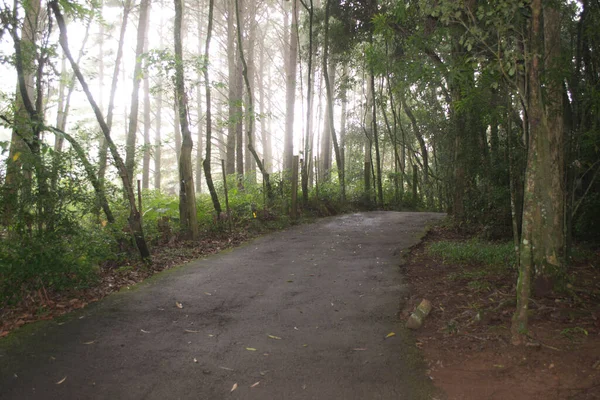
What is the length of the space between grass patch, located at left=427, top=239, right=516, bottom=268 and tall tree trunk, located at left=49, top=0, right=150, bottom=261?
557 centimetres

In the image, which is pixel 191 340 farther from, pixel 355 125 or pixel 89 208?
pixel 355 125

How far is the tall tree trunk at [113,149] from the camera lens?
6844 mm

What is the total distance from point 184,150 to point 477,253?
253 inches

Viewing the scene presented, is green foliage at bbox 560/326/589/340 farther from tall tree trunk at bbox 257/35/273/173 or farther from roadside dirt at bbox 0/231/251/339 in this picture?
tall tree trunk at bbox 257/35/273/173

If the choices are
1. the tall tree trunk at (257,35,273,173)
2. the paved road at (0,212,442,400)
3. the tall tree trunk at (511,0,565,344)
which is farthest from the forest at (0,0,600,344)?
the tall tree trunk at (257,35,273,173)

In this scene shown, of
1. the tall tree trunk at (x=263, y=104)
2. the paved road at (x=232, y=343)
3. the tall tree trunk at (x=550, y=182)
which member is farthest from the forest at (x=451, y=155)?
the tall tree trunk at (x=263, y=104)

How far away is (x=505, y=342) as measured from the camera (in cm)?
409

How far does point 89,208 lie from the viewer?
6.61 metres

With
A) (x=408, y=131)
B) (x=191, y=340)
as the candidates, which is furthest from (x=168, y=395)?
(x=408, y=131)

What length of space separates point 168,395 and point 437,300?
3.53 metres

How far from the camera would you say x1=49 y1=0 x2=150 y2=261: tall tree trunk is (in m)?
6.84

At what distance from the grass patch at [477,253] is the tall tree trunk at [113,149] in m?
5.57

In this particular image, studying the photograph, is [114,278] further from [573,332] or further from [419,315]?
[573,332]

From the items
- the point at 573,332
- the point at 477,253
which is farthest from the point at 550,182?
the point at 477,253
